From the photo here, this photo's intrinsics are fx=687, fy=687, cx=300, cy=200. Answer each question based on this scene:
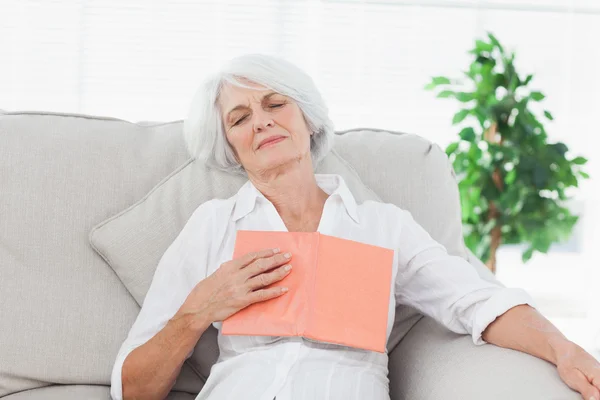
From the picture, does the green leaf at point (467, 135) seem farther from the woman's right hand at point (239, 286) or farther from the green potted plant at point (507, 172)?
the woman's right hand at point (239, 286)

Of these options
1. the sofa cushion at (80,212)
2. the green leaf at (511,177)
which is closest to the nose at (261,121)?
the sofa cushion at (80,212)

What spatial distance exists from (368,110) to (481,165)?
655 mm

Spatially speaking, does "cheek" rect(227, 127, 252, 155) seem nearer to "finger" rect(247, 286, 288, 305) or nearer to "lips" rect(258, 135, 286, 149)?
"lips" rect(258, 135, 286, 149)

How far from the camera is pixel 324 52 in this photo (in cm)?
312

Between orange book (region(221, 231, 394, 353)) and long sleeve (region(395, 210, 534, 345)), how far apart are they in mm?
141

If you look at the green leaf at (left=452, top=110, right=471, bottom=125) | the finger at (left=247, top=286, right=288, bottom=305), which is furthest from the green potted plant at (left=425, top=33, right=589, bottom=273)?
the finger at (left=247, top=286, right=288, bottom=305)

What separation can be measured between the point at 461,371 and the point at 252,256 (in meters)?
0.44

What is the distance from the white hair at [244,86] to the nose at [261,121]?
0.22 feet

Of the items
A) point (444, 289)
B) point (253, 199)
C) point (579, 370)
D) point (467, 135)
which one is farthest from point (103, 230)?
point (467, 135)

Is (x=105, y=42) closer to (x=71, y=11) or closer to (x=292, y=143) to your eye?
(x=71, y=11)

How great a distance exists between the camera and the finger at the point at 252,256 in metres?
1.29

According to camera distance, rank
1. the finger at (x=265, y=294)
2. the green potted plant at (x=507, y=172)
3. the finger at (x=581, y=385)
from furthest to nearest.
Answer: the green potted plant at (x=507, y=172), the finger at (x=265, y=294), the finger at (x=581, y=385)

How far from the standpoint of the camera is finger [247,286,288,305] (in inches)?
50.0

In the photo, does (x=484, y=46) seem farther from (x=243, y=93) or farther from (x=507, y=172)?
(x=243, y=93)
